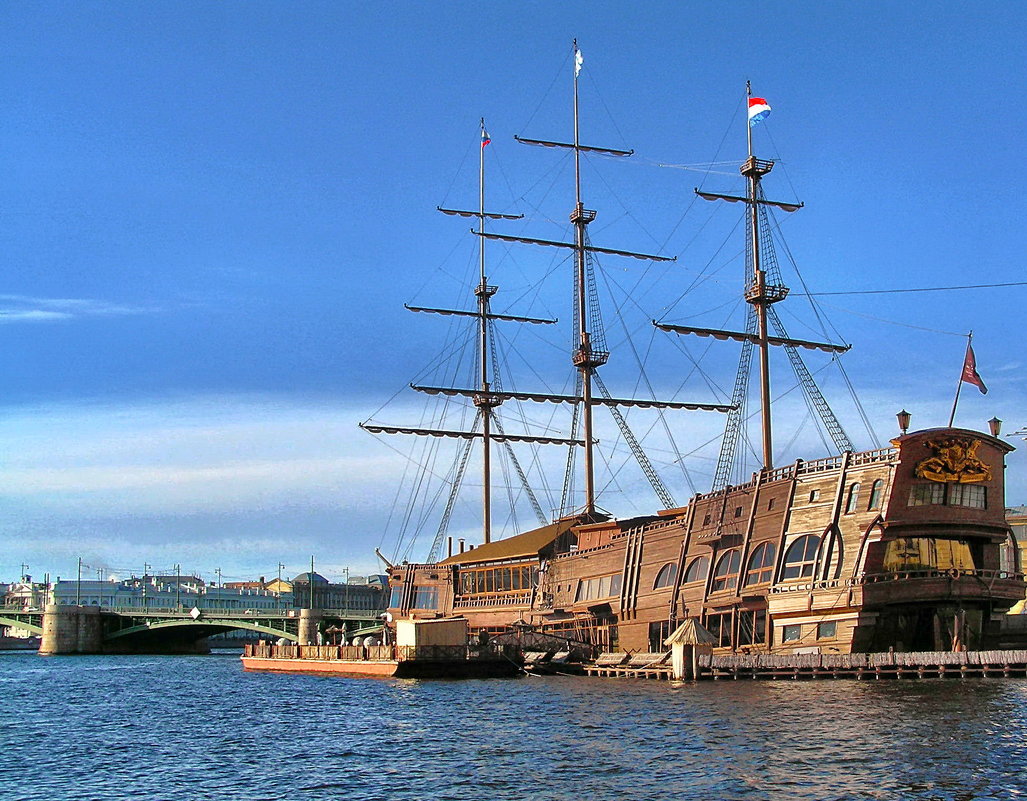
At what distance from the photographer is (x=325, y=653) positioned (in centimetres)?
6312

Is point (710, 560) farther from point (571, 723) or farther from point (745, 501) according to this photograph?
point (571, 723)

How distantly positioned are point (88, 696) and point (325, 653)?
12.5 meters

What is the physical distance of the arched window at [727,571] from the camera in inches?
1816

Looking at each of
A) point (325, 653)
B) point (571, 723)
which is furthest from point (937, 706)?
point (325, 653)

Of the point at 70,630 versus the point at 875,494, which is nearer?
the point at 875,494

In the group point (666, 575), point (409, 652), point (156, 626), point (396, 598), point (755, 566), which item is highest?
point (755, 566)

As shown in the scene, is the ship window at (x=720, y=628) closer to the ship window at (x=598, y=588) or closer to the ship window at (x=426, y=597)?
the ship window at (x=598, y=588)

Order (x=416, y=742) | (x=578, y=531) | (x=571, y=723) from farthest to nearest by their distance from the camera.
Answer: (x=578, y=531) < (x=571, y=723) < (x=416, y=742)

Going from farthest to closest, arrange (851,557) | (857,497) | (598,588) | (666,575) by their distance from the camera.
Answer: (598,588) < (666,575) < (857,497) < (851,557)

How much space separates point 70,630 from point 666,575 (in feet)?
314

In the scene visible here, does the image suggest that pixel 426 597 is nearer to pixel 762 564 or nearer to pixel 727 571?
pixel 727 571

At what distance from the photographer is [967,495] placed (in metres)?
42.0

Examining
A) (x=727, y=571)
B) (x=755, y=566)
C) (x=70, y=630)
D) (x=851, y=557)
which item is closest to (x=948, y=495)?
(x=851, y=557)

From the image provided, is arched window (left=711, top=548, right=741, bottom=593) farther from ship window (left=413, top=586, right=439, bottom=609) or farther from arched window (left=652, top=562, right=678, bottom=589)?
ship window (left=413, top=586, right=439, bottom=609)
